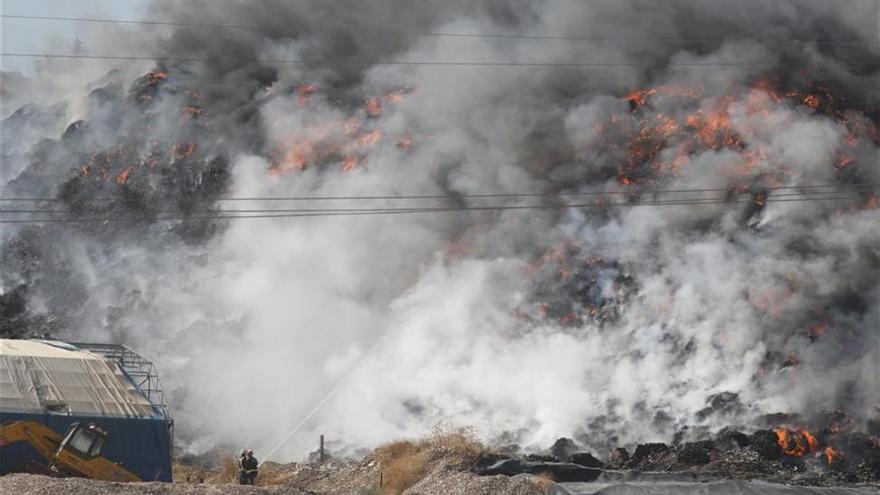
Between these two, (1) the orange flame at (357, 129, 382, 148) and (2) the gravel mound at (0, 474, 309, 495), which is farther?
(1) the orange flame at (357, 129, 382, 148)

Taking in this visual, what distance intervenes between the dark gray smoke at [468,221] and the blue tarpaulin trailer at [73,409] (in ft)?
21.6

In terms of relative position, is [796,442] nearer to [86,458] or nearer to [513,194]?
[513,194]

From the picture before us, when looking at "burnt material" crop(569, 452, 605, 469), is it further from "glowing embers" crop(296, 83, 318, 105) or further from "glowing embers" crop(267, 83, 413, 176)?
"glowing embers" crop(296, 83, 318, 105)

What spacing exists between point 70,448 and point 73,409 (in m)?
1.30

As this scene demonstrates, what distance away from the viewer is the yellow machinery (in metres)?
23.8

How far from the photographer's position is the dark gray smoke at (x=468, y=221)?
31.9 metres

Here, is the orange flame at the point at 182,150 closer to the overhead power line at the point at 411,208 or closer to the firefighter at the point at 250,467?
the overhead power line at the point at 411,208

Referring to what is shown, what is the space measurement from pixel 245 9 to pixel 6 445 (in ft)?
106

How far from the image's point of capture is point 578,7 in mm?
46219

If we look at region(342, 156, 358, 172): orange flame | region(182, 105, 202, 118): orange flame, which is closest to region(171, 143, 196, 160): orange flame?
region(182, 105, 202, 118): orange flame

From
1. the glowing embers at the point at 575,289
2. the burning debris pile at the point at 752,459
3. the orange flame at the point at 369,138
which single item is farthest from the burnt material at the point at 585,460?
the orange flame at the point at 369,138

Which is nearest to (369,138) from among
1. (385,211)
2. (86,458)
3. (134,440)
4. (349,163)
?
(349,163)

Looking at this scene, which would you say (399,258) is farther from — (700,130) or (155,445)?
(155,445)

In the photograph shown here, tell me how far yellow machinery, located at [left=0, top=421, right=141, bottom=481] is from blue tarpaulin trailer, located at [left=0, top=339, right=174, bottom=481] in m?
0.03
